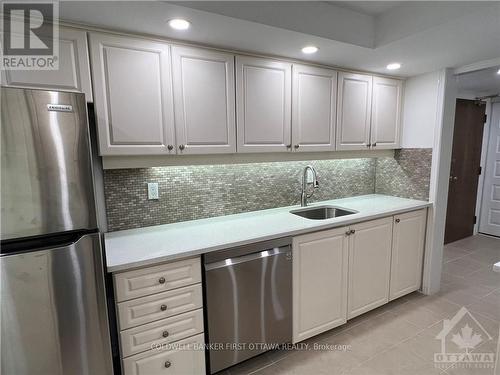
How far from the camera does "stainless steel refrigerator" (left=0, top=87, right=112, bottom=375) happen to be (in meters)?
1.11

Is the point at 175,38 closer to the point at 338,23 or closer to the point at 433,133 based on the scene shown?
the point at 338,23

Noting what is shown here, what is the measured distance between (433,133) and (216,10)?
2.28m

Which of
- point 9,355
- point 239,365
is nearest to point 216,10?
point 9,355

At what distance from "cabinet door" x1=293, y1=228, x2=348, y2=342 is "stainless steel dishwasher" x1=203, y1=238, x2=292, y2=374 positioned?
3.3 inches

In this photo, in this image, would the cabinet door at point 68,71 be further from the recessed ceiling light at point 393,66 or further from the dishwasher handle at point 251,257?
the recessed ceiling light at point 393,66

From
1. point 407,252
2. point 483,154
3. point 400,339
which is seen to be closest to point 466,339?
point 400,339

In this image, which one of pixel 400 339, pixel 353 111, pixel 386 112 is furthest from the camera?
pixel 386 112

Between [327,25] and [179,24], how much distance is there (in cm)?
93

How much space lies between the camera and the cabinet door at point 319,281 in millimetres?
1980

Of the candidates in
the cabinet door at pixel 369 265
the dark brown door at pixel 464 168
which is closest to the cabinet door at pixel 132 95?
the cabinet door at pixel 369 265

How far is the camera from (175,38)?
5.63 ft

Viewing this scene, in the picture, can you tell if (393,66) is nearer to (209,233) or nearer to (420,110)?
(420,110)

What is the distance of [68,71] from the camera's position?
4.90 feet

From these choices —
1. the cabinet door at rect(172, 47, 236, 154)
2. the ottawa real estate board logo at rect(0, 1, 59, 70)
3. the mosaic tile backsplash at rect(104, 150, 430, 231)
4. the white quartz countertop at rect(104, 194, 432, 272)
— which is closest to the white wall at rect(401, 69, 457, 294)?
the mosaic tile backsplash at rect(104, 150, 430, 231)
